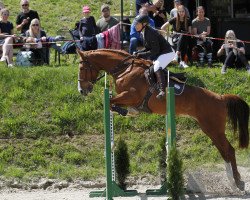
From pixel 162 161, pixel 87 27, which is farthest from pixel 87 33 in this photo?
pixel 162 161

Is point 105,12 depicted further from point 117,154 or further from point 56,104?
point 117,154

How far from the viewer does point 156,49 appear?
13555 millimetres

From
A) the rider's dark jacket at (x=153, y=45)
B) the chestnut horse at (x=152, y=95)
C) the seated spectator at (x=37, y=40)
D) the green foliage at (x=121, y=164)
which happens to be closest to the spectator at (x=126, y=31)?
the seated spectator at (x=37, y=40)

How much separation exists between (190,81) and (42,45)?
3.49 meters

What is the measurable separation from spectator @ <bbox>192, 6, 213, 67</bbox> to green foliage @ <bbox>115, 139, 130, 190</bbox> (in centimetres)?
535

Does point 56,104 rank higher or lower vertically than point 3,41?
lower

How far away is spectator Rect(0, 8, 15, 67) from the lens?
698 inches

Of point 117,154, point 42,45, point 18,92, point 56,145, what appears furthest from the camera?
point 42,45

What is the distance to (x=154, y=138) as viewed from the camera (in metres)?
16.0

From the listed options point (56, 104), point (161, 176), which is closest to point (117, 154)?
point (161, 176)

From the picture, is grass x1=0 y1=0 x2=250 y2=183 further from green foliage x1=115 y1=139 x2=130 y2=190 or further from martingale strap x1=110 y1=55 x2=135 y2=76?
martingale strap x1=110 y1=55 x2=135 y2=76

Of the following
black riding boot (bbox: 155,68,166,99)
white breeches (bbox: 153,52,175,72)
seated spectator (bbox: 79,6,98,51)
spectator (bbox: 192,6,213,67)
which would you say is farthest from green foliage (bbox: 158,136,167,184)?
spectator (bbox: 192,6,213,67)

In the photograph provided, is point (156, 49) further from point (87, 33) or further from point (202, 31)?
point (202, 31)

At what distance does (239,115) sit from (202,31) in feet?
15.7
